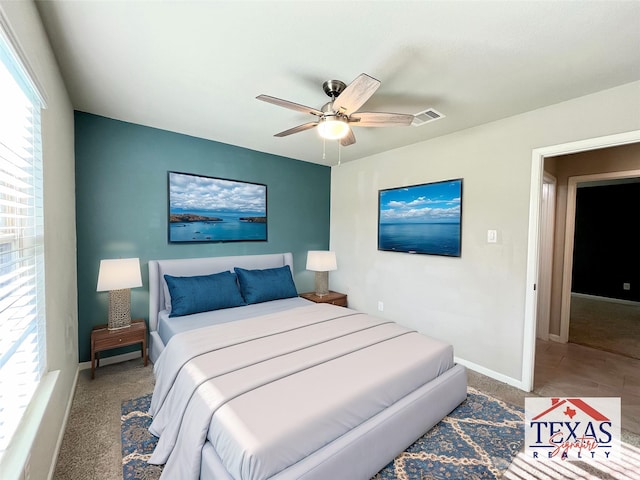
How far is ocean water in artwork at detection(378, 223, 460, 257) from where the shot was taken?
3236mm

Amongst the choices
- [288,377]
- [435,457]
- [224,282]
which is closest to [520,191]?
[435,457]

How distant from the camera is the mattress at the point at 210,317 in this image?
8.68 ft

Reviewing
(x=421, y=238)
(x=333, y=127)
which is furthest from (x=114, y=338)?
(x=421, y=238)

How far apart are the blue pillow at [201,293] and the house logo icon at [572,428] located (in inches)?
109

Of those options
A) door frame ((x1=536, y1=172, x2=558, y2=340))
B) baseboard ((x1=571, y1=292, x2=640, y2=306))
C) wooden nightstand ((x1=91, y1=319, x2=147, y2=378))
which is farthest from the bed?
baseboard ((x1=571, y1=292, x2=640, y2=306))

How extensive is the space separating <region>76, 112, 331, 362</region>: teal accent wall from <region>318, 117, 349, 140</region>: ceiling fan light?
196 centimetres

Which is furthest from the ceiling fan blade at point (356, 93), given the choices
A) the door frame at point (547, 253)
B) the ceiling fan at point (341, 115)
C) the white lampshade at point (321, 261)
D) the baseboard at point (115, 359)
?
the door frame at point (547, 253)

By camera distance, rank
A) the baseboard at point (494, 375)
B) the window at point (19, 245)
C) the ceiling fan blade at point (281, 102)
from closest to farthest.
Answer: the window at point (19, 245), the ceiling fan blade at point (281, 102), the baseboard at point (494, 375)

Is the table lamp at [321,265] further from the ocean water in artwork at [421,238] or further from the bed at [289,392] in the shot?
the bed at [289,392]

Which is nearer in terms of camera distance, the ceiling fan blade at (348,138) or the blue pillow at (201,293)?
the ceiling fan blade at (348,138)

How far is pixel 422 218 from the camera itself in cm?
353

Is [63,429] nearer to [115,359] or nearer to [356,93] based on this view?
[115,359]

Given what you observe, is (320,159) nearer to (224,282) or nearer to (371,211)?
(371,211)

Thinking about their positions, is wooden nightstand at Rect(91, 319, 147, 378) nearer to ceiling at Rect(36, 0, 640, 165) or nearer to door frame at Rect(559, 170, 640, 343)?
ceiling at Rect(36, 0, 640, 165)
